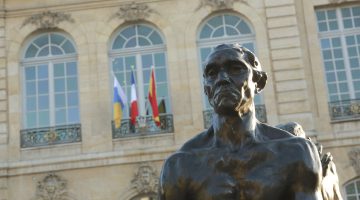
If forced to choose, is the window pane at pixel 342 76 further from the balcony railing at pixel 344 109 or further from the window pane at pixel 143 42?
the window pane at pixel 143 42

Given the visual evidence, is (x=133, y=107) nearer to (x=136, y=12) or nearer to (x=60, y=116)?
(x=60, y=116)

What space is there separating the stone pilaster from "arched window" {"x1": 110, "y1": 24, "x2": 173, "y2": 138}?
2246mm

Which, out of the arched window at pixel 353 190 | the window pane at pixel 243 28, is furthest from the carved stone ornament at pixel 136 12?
the arched window at pixel 353 190

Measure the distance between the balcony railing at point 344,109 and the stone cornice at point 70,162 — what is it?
3313 mm

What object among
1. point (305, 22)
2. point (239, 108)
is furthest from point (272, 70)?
point (239, 108)

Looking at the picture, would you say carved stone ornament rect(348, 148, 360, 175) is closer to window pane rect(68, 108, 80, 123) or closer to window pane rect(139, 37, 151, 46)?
window pane rect(139, 37, 151, 46)

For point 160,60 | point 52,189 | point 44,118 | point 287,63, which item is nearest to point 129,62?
point 160,60

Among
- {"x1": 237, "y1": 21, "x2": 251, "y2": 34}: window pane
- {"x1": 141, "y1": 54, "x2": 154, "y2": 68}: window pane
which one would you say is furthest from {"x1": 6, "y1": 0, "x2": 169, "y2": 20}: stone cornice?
{"x1": 237, "y1": 21, "x2": 251, "y2": 34}: window pane

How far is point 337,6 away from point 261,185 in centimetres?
1372

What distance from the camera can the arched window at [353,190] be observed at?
532 inches

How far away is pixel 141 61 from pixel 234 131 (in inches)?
520

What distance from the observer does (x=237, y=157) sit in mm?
1467

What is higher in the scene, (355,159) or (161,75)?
(161,75)

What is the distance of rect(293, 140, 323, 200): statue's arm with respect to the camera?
4.71ft
